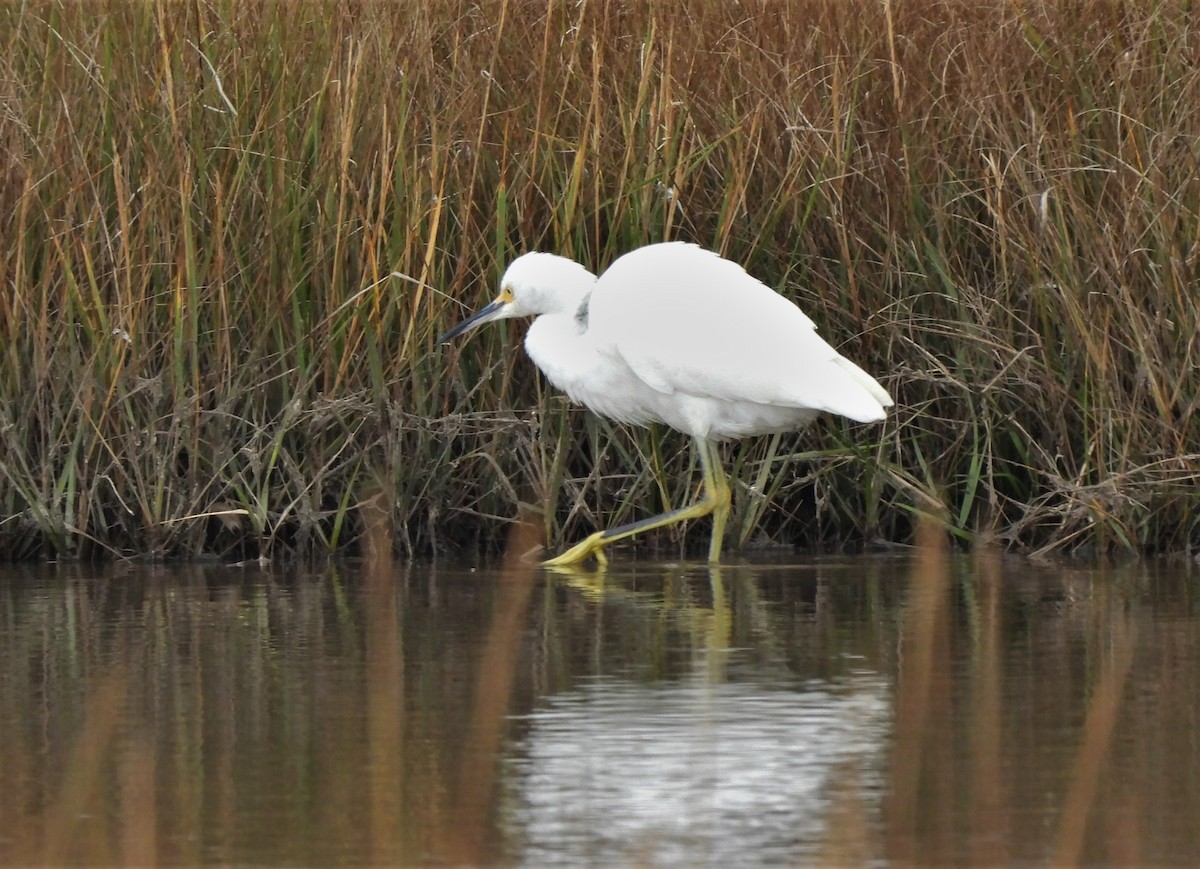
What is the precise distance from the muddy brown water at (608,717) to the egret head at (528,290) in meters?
0.81

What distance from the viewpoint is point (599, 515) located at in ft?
22.9

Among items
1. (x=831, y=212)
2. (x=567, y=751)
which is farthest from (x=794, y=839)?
(x=831, y=212)

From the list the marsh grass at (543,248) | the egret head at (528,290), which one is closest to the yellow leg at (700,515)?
the marsh grass at (543,248)

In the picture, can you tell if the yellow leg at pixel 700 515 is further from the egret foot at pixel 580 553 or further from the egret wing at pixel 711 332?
the egret wing at pixel 711 332

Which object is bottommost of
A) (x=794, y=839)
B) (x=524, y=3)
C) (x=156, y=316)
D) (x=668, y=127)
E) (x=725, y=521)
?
(x=794, y=839)

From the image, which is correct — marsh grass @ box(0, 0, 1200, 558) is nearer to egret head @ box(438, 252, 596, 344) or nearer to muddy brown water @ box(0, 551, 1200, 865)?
egret head @ box(438, 252, 596, 344)

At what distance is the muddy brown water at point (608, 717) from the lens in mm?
3414

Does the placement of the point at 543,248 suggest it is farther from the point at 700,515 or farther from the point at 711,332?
the point at 700,515

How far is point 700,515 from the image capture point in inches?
267

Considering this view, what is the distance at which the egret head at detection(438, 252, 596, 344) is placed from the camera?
6.75 metres

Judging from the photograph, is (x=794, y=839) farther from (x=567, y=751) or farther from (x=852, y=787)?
(x=567, y=751)

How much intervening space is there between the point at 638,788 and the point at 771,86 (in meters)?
3.95

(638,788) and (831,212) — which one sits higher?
(831,212)

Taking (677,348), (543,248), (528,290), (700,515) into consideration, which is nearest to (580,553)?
(700,515)
